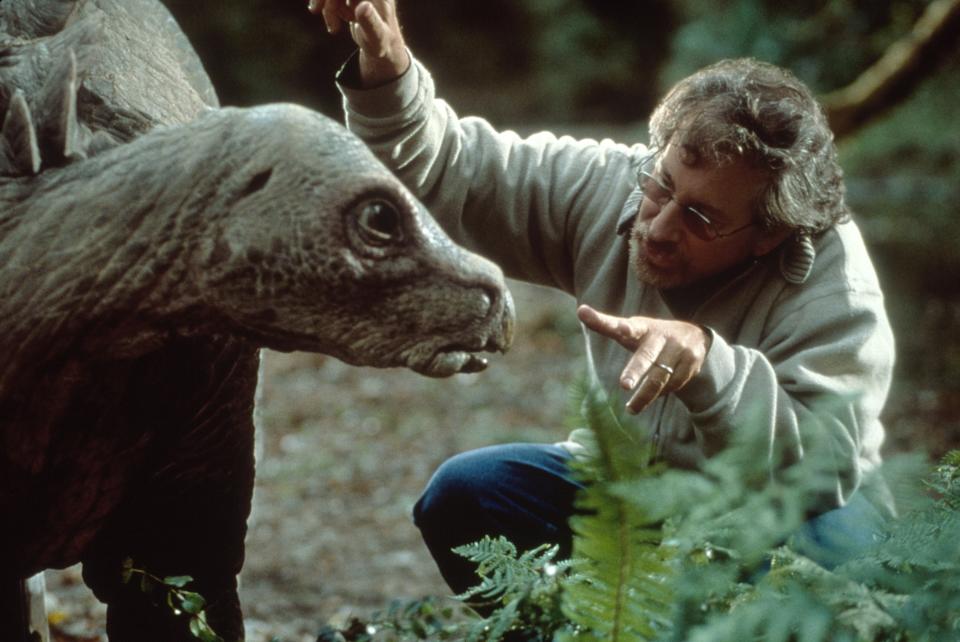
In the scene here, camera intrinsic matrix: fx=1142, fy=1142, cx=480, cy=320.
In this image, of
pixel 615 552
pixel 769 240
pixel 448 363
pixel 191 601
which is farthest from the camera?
pixel 769 240

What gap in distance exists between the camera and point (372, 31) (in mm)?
2367

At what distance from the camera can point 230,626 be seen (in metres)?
2.41

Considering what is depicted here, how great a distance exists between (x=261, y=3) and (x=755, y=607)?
1355 cm

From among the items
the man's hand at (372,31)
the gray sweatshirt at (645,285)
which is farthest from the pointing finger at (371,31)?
the gray sweatshirt at (645,285)

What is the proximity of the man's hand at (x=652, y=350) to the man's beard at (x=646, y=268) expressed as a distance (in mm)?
521

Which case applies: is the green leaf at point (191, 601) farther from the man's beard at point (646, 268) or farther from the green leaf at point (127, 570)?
the man's beard at point (646, 268)

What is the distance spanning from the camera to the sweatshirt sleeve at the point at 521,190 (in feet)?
9.83

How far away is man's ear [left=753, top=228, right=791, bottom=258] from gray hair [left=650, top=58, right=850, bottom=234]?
3 cm

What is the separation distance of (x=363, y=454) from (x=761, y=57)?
3.79 metres

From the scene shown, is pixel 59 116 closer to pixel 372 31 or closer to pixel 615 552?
pixel 372 31

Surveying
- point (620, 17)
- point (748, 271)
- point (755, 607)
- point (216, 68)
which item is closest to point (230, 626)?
point (755, 607)

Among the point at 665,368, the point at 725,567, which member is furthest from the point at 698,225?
the point at 725,567

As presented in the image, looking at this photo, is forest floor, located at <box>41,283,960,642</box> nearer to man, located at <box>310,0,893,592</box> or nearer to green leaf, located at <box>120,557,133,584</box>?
man, located at <box>310,0,893,592</box>

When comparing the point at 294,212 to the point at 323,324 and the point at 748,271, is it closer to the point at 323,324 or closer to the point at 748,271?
the point at 323,324
